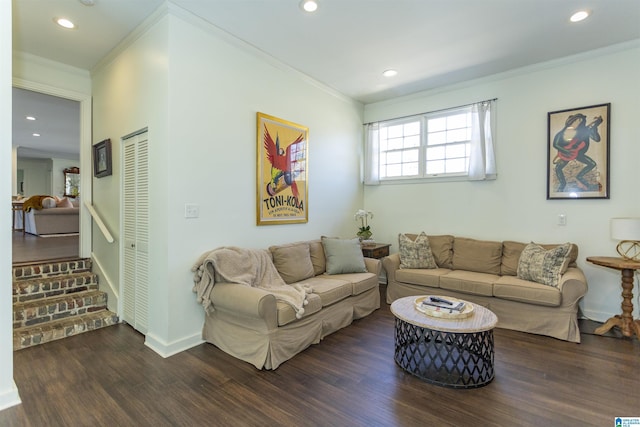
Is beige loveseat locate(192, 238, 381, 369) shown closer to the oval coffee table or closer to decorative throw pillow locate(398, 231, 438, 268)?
decorative throw pillow locate(398, 231, 438, 268)

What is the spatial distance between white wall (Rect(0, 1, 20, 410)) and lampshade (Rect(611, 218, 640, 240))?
4898mm

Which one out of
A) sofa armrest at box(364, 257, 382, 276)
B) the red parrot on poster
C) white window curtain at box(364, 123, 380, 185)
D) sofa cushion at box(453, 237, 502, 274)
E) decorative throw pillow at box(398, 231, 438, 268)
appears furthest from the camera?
white window curtain at box(364, 123, 380, 185)

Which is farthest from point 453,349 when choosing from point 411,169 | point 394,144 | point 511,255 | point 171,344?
point 394,144

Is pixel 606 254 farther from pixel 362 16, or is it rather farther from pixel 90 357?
pixel 90 357

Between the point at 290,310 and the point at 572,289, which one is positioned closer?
the point at 290,310

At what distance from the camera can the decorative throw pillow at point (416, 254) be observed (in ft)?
13.2

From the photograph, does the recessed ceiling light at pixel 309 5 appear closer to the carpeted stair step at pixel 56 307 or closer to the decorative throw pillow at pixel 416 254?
the decorative throw pillow at pixel 416 254

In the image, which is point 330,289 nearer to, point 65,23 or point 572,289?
point 572,289

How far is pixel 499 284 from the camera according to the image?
10.7 ft

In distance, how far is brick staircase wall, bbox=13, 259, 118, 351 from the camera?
291cm

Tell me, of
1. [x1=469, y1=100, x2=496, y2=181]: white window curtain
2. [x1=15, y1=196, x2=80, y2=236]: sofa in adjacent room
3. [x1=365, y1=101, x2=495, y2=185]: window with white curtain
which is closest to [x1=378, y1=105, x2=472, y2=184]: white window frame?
[x1=365, y1=101, x2=495, y2=185]: window with white curtain

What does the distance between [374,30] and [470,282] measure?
2.84 meters

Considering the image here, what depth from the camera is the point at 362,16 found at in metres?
2.78

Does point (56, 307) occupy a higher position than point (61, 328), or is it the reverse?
point (56, 307)
